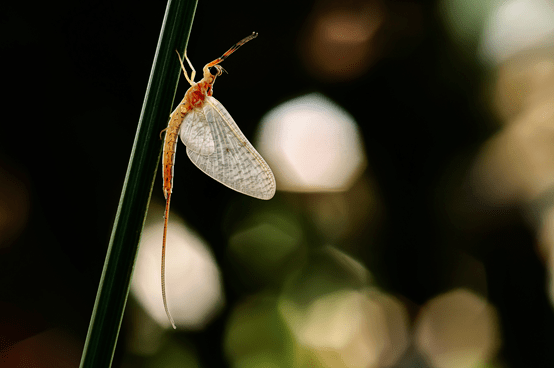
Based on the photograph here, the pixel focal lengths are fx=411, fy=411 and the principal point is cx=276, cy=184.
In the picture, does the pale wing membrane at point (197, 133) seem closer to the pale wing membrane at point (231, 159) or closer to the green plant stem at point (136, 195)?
the pale wing membrane at point (231, 159)

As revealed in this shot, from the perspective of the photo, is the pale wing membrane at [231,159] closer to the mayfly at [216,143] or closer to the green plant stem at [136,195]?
the mayfly at [216,143]

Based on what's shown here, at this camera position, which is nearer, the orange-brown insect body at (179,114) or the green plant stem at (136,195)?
the green plant stem at (136,195)

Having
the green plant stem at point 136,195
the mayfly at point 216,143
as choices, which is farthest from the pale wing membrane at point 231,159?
the green plant stem at point 136,195

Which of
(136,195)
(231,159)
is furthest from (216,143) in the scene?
(136,195)

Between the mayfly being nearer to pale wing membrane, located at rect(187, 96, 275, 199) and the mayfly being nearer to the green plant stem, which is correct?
pale wing membrane, located at rect(187, 96, 275, 199)

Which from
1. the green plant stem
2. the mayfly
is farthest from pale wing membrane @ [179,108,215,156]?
the green plant stem
